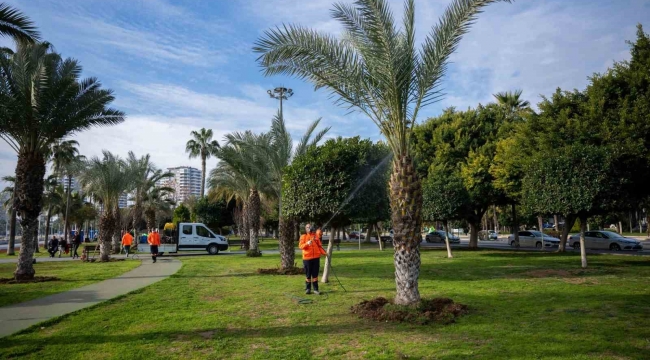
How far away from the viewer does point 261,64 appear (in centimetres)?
919

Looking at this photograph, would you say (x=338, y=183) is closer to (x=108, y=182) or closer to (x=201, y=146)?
(x=108, y=182)

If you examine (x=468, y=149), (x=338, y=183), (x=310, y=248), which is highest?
(x=468, y=149)

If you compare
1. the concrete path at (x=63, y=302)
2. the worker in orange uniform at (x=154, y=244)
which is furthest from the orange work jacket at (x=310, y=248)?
the worker in orange uniform at (x=154, y=244)

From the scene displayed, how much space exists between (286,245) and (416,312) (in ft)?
30.6

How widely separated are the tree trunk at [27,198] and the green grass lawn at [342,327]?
18.0 ft

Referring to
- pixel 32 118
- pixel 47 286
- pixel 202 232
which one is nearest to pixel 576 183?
pixel 47 286

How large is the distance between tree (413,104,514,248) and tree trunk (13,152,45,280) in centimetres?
1879

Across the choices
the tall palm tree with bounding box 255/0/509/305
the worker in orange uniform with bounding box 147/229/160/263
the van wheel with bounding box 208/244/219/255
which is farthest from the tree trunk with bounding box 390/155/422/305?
the van wheel with bounding box 208/244/219/255

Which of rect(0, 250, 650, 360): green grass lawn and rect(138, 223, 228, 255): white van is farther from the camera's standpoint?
rect(138, 223, 228, 255): white van

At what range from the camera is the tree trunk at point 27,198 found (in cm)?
1434

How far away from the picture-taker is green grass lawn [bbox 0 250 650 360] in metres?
5.96

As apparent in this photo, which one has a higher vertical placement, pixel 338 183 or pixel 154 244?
pixel 338 183

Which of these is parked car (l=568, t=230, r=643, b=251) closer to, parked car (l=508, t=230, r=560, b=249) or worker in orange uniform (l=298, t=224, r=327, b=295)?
parked car (l=508, t=230, r=560, b=249)

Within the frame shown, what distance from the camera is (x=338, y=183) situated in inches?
485
